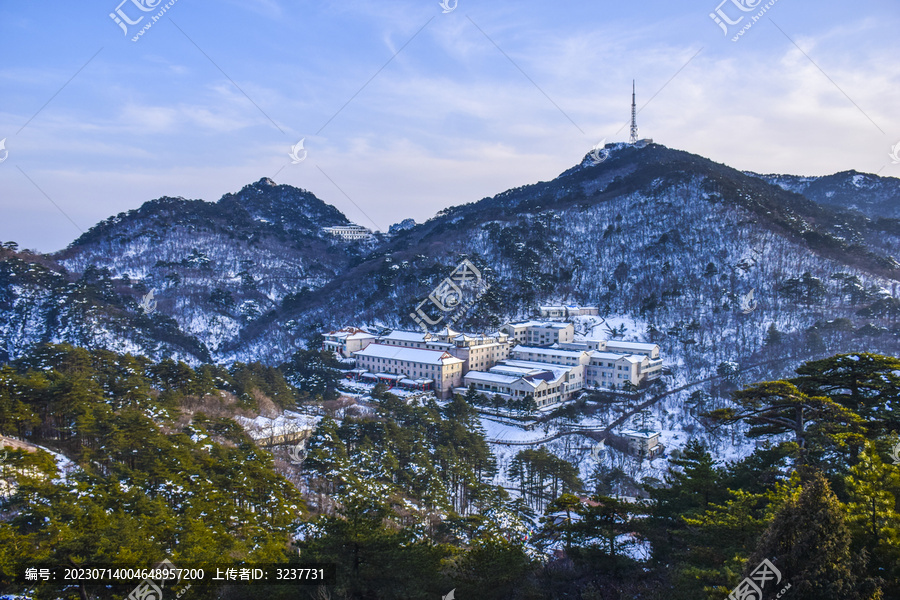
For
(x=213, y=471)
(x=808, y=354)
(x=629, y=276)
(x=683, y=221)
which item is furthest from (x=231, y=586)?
(x=683, y=221)

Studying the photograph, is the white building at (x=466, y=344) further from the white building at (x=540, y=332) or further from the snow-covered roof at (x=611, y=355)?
the snow-covered roof at (x=611, y=355)

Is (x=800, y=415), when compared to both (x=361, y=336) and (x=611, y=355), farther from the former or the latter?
(x=361, y=336)

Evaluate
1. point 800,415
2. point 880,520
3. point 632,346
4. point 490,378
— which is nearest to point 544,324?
point 632,346

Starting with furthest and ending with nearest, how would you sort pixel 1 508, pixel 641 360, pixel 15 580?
pixel 641 360 < pixel 1 508 < pixel 15 580

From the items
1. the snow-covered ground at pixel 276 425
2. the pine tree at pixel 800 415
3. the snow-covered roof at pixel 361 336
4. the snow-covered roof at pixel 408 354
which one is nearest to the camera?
the pine tree at pixel 800 415

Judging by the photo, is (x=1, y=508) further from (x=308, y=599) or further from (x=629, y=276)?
(x=629, y=276)

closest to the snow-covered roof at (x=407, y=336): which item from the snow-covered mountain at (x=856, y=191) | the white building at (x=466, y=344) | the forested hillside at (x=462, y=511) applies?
the white building at (x=466, y=344)

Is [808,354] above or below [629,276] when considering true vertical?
below

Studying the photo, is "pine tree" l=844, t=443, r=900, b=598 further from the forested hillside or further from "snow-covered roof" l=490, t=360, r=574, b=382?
"snow-covered roof" l=490, t=360, r=574, b=382
